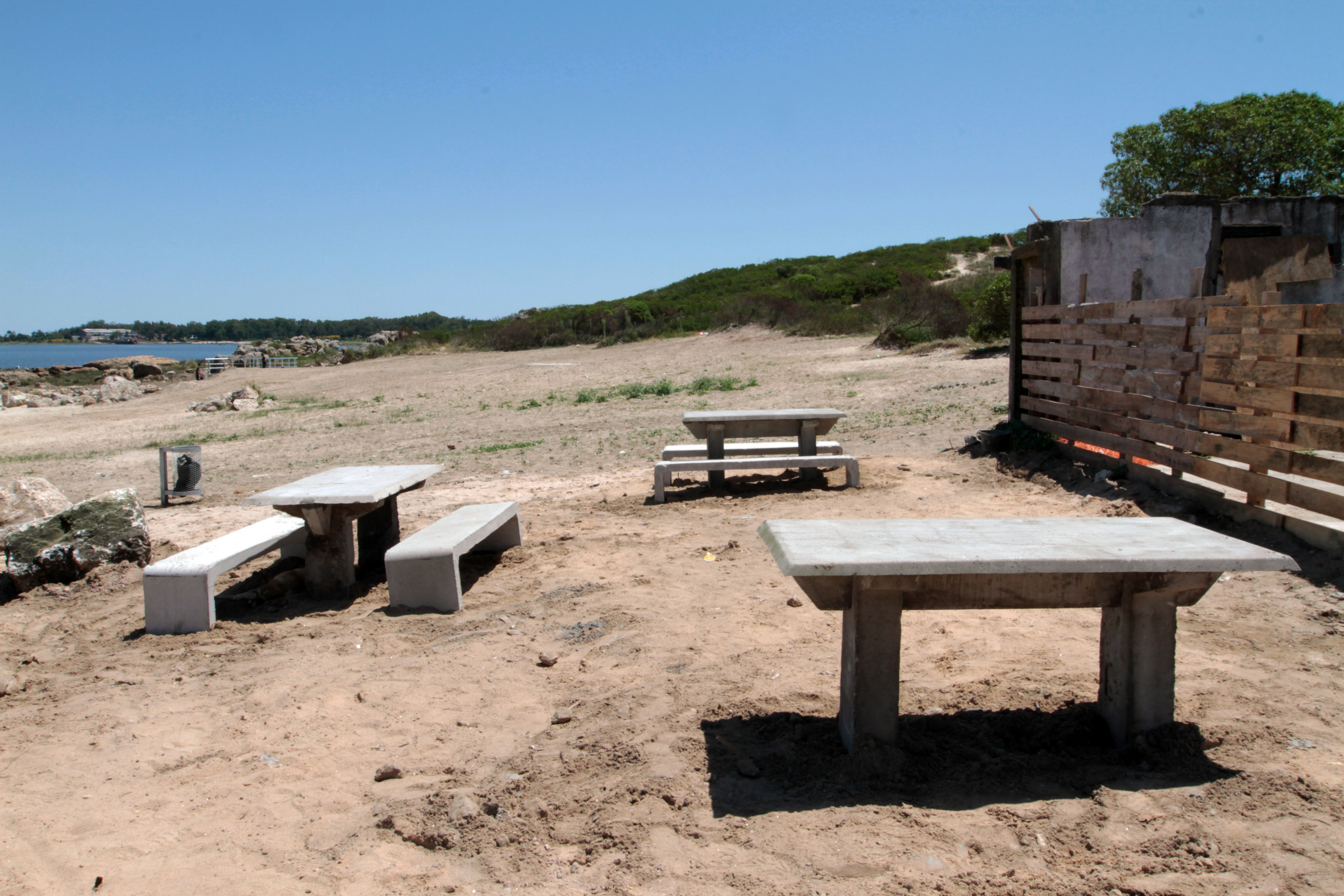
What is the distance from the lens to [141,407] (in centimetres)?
2350

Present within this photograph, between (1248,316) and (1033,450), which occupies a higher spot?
(1248,316)

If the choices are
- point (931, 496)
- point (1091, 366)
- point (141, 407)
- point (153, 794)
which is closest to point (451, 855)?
point (153, 794)

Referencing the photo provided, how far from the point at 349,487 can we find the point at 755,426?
12.2ft

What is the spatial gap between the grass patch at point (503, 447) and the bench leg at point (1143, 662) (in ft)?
28.9

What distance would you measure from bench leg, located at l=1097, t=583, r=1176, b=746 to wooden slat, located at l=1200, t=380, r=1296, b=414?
2.91 m

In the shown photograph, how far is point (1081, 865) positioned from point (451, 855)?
173 centimetres

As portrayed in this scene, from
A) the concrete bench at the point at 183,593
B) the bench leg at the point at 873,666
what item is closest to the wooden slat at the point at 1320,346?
the bench leg at the point at 873,666

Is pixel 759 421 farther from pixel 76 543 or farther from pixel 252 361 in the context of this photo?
pixel 252 361

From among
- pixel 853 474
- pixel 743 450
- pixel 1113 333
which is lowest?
pixel 853 474

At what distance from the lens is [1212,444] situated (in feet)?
19.4

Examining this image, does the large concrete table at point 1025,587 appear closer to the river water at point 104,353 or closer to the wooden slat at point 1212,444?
the wooden slat at point 1212,444

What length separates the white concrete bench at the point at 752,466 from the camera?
761 centimetres

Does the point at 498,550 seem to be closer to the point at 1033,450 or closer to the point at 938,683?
the point at 938,683

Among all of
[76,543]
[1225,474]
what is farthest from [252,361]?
[1225,474]
